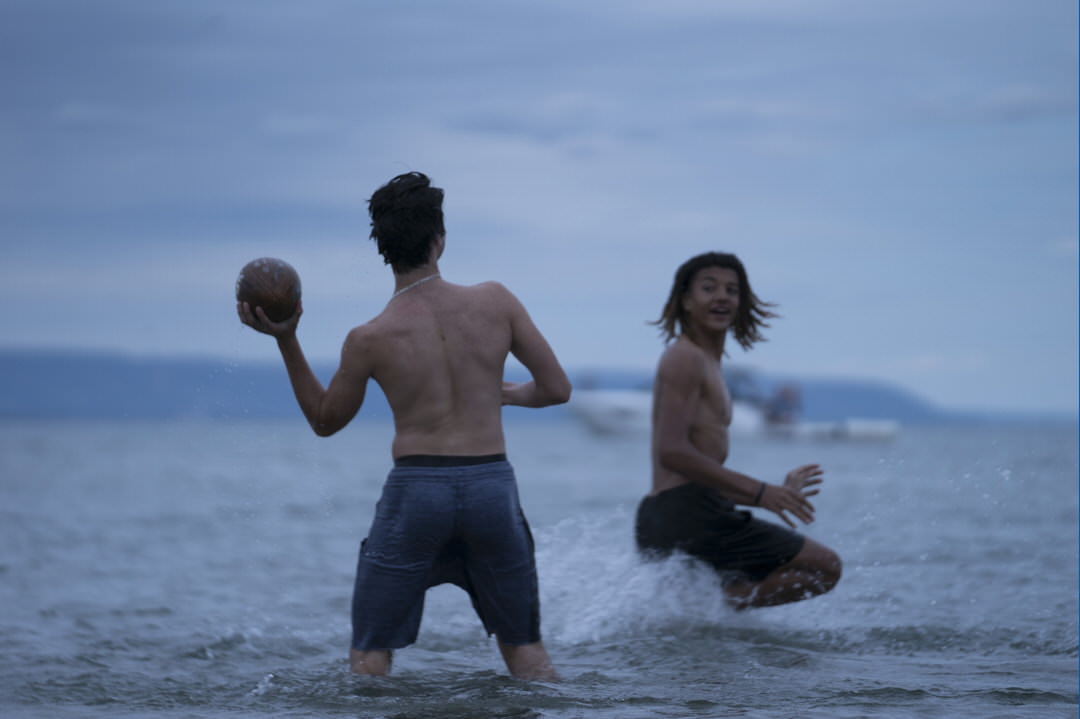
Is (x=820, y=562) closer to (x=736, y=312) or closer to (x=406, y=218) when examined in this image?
(x=736, y=312)

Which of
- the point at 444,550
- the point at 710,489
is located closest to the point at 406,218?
the point at 444,550

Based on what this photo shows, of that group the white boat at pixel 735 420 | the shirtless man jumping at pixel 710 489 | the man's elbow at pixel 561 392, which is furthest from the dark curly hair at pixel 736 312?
the white boat at pixel 735 420

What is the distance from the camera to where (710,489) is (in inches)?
232

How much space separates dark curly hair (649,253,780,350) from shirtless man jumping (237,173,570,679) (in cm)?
188

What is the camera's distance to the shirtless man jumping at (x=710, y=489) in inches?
228

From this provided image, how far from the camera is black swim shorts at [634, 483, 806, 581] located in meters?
5.86

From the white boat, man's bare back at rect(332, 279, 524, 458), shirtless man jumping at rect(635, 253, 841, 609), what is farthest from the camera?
the white boat

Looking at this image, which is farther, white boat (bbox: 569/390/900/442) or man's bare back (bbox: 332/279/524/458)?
white boat (bbox: 569/390/900/442)

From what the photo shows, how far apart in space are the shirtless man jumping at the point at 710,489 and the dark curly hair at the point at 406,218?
1.94 metres

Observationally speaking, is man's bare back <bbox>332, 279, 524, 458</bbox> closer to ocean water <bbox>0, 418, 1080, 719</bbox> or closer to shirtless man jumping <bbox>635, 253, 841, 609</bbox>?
ocean water <bbox>0, 418, 1080, 719</bbox>

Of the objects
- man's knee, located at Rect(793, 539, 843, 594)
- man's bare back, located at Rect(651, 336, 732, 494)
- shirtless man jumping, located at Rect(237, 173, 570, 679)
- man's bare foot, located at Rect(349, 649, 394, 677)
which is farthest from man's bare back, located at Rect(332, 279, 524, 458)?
man's knee, located at Rect(793, 539, 843, 594)

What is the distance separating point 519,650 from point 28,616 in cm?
460

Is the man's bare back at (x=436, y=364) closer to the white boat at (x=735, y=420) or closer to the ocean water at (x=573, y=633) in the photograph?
the ocean water at (x=573, y=633)

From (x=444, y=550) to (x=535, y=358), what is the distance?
80 cm
